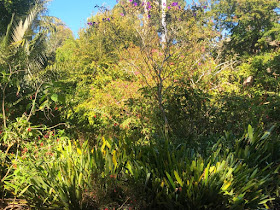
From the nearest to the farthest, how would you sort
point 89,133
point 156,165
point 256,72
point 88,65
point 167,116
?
point 156,165, point 167,116, point 89,133, point 256,72, point 88,65

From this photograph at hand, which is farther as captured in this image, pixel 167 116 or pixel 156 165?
pixel 167 116

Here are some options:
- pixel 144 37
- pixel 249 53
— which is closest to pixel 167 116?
pixel 144 37

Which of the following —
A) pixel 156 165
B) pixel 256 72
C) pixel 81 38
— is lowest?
pixel 156 165

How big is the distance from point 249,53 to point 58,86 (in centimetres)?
1113

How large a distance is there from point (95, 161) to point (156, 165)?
676 mm

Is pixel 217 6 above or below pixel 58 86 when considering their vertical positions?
above

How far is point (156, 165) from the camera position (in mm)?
2678

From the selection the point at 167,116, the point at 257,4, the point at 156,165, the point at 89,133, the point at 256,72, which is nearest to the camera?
the point at 156,165

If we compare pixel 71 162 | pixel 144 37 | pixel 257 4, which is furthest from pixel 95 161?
pixel 257 4

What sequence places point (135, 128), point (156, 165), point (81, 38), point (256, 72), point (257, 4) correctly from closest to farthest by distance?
point (156, 165), point (135, 128), point (256, 72), point (257, 4), point (81, 38)

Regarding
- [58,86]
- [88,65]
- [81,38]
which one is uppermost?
[81,38]

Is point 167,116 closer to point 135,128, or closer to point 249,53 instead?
point 135,128

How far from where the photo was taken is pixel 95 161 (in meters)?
2.57

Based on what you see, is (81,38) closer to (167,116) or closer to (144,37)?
(144,37)
